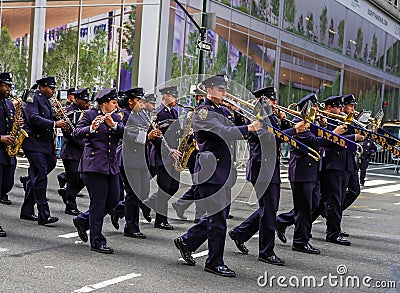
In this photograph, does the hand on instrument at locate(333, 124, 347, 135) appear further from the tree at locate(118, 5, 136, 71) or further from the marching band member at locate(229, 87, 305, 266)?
the tree at locate(118, 5, 136, 71)

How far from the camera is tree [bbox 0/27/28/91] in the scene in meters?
25.1

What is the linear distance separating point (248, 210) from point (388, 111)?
36682 millimetres

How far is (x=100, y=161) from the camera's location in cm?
780

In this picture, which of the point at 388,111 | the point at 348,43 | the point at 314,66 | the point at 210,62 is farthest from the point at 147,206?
the point at 388,111

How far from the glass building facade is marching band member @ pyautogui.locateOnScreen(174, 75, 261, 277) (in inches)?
632

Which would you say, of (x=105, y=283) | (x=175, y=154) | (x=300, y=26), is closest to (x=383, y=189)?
(x=175, y=154)

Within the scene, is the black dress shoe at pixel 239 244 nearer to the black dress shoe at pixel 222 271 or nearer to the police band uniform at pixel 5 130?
the black dress shoe at pixel 222 271

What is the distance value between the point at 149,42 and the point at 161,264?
16.8m

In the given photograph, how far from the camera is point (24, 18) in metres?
25.7

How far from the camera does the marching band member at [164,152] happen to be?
32.4 feet

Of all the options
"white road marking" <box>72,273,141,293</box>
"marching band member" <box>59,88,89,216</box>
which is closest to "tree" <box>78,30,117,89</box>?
"marching band member" <box>59,88,89,216</box>

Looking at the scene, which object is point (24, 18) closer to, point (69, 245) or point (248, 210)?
point (248, 210)

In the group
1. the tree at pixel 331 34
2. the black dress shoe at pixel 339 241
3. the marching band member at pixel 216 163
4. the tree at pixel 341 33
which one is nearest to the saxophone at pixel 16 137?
the marching band member at pixel 216 163

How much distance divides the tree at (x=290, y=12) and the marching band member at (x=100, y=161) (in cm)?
2328
